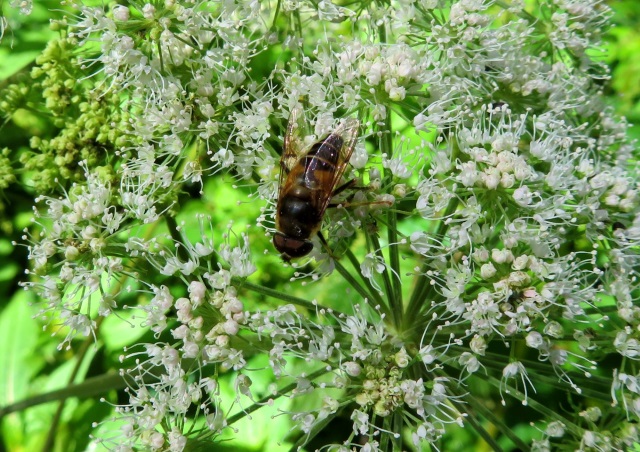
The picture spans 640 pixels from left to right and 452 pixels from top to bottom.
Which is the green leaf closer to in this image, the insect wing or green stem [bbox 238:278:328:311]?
green stem [bbox 238:278:328:311]

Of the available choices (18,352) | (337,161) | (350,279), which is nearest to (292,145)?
(337,161)

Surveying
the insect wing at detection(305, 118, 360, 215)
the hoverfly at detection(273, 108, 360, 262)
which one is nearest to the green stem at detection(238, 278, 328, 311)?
the hoverfly at detection(273, 108, 360, 262)

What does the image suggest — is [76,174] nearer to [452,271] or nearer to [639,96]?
[452,271]

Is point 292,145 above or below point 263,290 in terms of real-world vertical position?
above

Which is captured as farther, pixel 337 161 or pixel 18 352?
pixel 18 352

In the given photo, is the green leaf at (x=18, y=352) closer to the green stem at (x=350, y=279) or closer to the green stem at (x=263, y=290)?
the green stem at (x=263, y=290)

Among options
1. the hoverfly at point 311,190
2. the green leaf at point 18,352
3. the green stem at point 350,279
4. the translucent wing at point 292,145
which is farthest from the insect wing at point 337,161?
the green leaf at point 18,352

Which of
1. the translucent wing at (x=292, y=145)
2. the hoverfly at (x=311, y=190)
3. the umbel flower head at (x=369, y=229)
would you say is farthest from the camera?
the translucent wing at (x=292, y=145)

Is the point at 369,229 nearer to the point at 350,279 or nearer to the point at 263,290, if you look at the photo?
the point at 350,279
